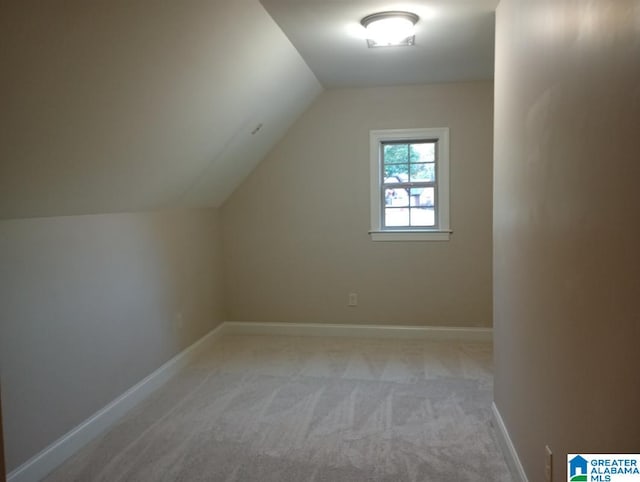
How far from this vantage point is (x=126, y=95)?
226 cm

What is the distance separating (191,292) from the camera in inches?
166

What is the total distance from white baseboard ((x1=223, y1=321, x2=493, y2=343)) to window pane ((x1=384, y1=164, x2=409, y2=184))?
1.36 metres

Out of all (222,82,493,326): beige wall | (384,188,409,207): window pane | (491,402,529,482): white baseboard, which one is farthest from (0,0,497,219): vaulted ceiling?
(491,402,529,482): white baseboard

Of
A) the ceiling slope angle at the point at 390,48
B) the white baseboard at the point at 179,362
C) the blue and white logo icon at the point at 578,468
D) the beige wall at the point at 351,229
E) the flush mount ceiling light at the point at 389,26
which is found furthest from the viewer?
the beige wall at the point at 351,229

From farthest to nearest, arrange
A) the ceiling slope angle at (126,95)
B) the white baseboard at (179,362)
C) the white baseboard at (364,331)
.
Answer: the white baseboard at (364,331), the white baseboard at (179,362), the ceiling slope angle at (126,95)

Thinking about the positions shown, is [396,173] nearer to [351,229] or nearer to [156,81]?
[351,229]

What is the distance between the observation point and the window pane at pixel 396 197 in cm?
462

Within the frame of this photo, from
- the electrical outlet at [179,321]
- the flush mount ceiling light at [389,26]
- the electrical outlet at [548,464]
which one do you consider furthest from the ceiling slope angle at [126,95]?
the electrical outlet at [548,464]

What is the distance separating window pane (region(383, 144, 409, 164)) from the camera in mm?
4586

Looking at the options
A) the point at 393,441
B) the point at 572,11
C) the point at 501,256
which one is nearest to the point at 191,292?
the point at 393,441

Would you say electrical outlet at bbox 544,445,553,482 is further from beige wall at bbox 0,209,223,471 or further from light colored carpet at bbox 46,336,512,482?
beige wall at bbox 0,209,223,471

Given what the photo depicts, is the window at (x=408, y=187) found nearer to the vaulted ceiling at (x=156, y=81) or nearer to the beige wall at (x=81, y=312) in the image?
the vaulted ceiling at (x=156, y=81)

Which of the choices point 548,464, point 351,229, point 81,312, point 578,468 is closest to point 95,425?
point 81,312

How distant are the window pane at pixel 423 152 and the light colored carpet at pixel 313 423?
5.58 feet
